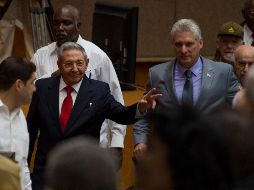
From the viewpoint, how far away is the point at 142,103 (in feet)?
15.3

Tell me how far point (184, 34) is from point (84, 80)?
2.30 ft

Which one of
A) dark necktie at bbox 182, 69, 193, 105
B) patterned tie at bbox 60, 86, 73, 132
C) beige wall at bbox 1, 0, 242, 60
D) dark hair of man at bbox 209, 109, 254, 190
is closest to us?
dark hair of man at bbox 209, 109, 254, 190

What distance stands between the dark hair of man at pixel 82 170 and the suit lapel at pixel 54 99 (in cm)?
260

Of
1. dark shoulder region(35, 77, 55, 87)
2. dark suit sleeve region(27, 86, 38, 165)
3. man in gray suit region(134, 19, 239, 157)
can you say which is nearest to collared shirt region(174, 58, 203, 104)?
man in gray suit region(134, 19, 239, 157)

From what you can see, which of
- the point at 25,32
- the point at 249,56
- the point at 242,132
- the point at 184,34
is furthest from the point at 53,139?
the point at 25,32

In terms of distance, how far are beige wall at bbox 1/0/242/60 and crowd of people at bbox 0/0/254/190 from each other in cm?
376

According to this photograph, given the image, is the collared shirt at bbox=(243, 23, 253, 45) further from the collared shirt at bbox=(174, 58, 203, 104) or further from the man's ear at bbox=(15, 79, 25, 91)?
the man's ear at bbox=(15, 79, 25, 91)

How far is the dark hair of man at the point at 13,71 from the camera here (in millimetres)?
4453

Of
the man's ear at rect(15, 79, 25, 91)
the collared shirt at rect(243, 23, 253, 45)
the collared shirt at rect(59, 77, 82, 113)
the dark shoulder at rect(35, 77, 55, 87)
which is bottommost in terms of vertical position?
the collared shirt at rect(59, 77, 82, 113)

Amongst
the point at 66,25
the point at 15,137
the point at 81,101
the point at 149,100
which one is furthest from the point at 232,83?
the point at 66,25

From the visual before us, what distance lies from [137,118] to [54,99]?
557mm

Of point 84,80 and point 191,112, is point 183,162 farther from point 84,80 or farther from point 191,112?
point 84,80

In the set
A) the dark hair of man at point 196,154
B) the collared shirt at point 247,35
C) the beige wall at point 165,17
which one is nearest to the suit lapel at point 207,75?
the collared shirt at point 247,35

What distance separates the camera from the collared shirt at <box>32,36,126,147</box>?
5598 mm
